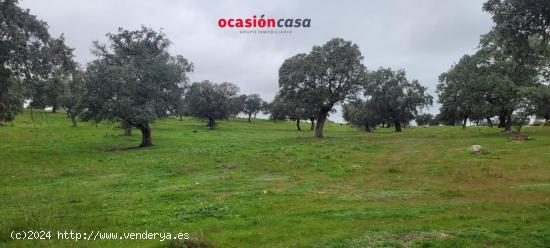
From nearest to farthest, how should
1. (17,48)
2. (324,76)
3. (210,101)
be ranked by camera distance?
(17,48) < (324,76) < (210,101)

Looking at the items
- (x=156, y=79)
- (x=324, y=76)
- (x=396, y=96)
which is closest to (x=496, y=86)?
(x=324, y=76)

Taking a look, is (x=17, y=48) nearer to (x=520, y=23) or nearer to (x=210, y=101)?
(x=520, y=23)

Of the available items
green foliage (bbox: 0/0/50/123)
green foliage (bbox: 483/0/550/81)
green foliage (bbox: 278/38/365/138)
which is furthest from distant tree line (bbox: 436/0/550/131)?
green foliage (bbox: 0/0/50/123)

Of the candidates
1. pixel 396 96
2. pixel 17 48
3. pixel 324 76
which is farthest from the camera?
pixel 396 96

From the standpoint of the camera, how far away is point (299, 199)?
53.7 feet

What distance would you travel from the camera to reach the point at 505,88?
159 ft

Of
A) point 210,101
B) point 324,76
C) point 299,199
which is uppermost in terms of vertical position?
point 324,76

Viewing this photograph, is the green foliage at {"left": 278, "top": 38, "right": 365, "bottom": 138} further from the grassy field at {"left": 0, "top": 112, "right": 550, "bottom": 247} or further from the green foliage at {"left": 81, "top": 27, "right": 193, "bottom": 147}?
the grassy field at {"left": 0, "top": 112, "right": 550, "bottom": 247}

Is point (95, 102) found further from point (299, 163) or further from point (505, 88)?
point (505, 88)

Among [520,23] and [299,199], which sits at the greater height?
[520,23]

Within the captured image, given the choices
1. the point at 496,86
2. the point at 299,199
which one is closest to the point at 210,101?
the point at 496,86

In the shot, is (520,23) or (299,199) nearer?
(299,199)

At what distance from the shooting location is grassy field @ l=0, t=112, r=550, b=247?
11.2 m

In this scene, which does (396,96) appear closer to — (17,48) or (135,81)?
(135,81)
